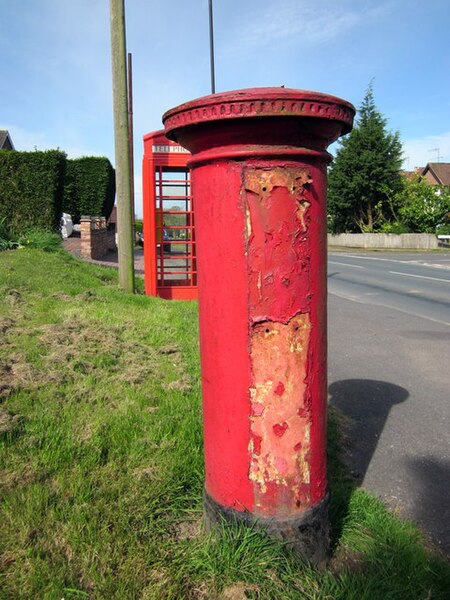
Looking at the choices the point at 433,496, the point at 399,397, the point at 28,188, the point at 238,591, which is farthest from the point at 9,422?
the point at 28,188

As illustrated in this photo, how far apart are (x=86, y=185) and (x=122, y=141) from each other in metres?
11.7

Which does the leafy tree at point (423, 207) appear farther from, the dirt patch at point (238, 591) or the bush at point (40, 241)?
the dirt patch at point (238, 591)

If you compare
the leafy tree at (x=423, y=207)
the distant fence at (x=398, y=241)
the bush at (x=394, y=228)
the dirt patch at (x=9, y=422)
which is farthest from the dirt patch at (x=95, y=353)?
the leafy tree at (x=423, y=207)

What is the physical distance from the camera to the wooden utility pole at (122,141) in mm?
8344

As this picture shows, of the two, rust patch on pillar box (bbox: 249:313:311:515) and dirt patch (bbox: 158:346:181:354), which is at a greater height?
rust patch on pillar box (bbox: 249:313:311:515)

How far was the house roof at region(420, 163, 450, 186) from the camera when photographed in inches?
2493

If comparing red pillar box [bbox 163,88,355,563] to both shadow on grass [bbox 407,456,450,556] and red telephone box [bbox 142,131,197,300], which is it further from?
red telephone box [bbox 142,131,197,300]

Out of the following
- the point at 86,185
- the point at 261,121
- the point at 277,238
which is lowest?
the point at 277,238

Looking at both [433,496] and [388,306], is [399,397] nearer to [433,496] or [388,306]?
[433,496]

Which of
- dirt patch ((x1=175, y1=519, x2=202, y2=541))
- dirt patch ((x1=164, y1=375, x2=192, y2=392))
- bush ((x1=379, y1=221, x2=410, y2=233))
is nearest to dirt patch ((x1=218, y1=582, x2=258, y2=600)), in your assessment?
dirt patch ((x1=175, y1=519, x2=202, y2=541))

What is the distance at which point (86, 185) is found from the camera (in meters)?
19.5

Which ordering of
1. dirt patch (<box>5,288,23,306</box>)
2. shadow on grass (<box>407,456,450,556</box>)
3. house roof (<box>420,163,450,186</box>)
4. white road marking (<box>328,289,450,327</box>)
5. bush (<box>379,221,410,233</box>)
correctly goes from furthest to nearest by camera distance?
house roof (<box>420,163,450,186</box>) < bush (<box>379,221,410,233</box>) < white road marking (<box>328,289,450,327</box>) < dirt patch (<box>5,288,23,306</box>) < shadow on grass (<box>407,456,450,556</box>)

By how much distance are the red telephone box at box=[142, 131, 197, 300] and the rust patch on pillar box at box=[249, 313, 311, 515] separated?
7.37 m

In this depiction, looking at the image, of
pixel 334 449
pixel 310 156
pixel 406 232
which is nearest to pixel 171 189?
pixel 334 449
